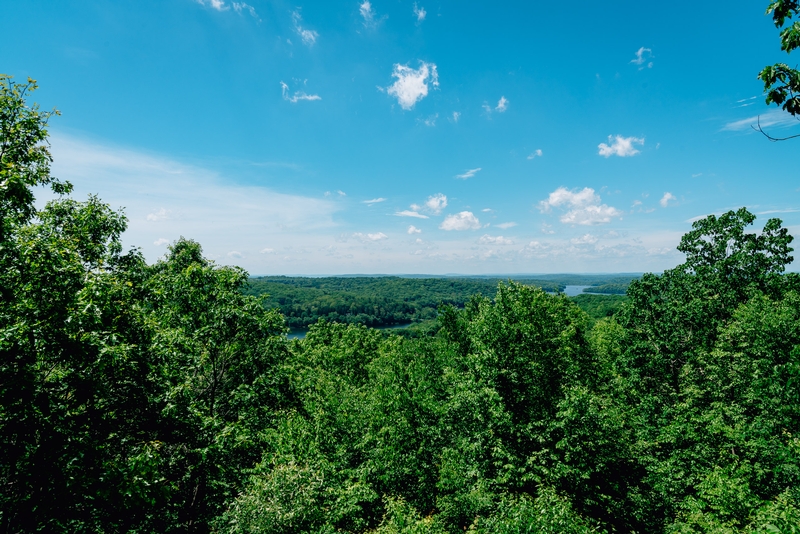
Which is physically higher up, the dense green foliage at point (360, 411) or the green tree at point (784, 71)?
the green tree at point (784, 71)

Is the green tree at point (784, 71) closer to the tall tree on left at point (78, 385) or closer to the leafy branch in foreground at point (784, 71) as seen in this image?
the leafy branch in foreground at point (784, 71)

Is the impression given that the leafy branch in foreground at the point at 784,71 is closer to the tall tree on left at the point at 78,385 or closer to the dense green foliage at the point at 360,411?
the dense green foliage at the point at 360,411

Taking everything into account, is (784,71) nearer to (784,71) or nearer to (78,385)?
(784,71)

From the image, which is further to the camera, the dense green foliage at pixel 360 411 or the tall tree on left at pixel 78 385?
the dense green foliage at pixel 360 411

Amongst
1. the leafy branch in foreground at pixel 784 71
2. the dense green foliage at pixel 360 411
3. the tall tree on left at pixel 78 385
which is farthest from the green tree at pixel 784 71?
the tall tree on left at pixel 78 385

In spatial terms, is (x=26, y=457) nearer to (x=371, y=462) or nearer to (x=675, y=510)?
(x=371, y=462)

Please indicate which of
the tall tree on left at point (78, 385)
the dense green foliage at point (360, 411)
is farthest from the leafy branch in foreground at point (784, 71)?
the tall tree on left at point (78, 385)

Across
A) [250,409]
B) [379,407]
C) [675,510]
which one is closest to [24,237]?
[250,409]

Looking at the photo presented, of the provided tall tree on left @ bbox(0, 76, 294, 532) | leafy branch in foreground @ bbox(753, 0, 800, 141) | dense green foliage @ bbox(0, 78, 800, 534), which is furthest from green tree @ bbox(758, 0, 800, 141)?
tall tree on left @ bbox(0, 76, 294, 532)

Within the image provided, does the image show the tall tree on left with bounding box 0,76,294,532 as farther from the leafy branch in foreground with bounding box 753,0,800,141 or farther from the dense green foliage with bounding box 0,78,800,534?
the leafy branch in foreground with bounding box 753,0,800,141

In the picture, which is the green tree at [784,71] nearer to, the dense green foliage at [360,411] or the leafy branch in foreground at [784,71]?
the leafy branch in foreground at [784,71]
